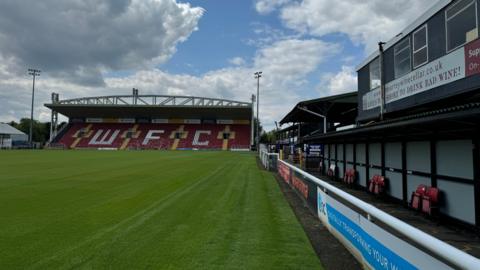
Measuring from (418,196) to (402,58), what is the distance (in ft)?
15.9

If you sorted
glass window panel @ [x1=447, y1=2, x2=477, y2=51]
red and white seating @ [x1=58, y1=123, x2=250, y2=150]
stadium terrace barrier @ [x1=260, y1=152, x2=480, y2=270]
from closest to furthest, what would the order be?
stadium terrace barrier @ [x1=260, y1=152, x2=480, y2=270] < glass window panel @ [x1=447, y1=2, x2=477, y2=51] < red and white seating @ [x1=58, y1=123, x2=250, y2=150]

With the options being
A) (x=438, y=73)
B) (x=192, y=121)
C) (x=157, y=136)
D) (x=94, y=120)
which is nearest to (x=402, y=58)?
(x=438, y=73)

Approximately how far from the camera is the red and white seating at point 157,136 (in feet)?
233

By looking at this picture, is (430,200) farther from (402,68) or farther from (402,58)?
(402,58)

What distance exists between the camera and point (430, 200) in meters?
7.75

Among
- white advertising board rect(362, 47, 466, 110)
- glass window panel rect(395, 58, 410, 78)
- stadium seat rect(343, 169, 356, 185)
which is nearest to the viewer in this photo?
white advertising board rect(362, 47, 466, 110)

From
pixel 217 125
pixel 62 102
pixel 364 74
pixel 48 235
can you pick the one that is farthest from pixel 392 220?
pixel 62 102

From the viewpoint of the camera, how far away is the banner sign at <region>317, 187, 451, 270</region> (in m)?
2.75

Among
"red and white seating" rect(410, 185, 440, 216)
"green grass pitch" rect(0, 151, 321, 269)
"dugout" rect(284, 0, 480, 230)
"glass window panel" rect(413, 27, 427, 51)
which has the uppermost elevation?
"glass window panel" rect(413, 27, 427, 51)

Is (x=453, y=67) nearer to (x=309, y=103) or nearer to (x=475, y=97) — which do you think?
(x=475, y=97)

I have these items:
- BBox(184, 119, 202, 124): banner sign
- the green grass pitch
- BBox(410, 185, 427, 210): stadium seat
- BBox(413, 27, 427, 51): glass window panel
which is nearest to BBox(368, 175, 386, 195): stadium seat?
BBox(410, 185, 427, 210): stadium seat

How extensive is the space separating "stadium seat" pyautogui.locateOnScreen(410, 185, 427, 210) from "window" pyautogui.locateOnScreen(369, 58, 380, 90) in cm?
566

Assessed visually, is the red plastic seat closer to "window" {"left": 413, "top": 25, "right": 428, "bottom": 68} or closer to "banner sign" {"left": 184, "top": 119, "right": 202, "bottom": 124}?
"window" {"left": 413, "top": 25, "right": 428, "bottom": 68}

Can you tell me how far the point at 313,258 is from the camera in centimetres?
510
